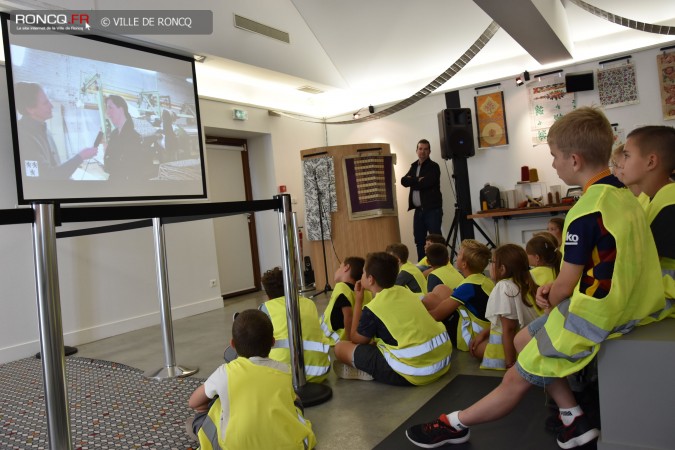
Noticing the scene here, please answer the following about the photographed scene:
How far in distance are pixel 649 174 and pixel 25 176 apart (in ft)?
14.2

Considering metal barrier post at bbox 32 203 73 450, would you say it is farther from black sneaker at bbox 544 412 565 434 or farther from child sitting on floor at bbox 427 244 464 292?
child sitting on floor at bbox 427 244 464 292

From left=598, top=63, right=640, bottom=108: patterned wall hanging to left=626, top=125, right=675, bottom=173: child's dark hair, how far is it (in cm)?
516

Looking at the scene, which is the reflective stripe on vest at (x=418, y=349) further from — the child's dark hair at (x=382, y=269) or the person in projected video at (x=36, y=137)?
the person in projected video at (x=36, y=137)

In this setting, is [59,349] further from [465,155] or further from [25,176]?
[465,155]

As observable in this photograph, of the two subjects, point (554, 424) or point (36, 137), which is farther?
point (36, 137)

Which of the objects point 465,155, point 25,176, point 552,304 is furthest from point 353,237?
point 552,304

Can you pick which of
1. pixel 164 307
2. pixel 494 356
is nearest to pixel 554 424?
pixel 494 356

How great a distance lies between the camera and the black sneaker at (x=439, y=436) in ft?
6.17

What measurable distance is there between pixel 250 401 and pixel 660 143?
1719 mm

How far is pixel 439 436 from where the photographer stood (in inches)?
74.1

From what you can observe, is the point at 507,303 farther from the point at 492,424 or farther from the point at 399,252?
the point at 399,252

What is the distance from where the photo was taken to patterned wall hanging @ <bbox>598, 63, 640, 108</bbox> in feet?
20.7

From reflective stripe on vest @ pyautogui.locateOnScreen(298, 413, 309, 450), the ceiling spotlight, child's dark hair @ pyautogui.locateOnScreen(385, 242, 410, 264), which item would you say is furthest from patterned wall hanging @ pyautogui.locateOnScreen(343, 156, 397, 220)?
reflective stripe on vest @ pyautogui.locateOnScreen(298, 413, 309, 450)

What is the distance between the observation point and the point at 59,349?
62.2 inches
